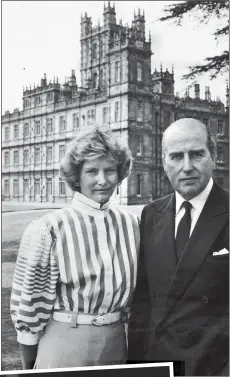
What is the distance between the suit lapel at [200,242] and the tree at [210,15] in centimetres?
76

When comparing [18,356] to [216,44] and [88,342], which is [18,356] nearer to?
[88,342]

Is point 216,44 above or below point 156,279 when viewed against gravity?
above

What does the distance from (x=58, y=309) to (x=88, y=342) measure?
253 millimetres


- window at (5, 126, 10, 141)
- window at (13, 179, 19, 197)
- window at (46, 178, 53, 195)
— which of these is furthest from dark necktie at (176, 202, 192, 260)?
window at (5, 126, 10, 141)

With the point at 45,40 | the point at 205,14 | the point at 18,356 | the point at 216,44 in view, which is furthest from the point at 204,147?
the point at 18,356

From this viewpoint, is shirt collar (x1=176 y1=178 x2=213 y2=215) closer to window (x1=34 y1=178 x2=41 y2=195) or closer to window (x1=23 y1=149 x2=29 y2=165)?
window (x1=34 y1=178 x2=41 y2=195)

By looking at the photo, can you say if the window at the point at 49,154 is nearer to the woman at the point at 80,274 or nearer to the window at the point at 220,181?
the woman at the point at 80,274

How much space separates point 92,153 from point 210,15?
1158 mm

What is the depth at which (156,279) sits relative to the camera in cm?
288

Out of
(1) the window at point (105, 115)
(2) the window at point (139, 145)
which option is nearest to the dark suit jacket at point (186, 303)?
(2) the window at point (139, 145)

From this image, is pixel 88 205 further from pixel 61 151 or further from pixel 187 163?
pixel 187 163

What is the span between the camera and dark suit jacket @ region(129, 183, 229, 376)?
9.39 ft

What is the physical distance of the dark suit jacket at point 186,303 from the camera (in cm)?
286

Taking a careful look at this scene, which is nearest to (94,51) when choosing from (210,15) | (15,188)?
(210,15)
